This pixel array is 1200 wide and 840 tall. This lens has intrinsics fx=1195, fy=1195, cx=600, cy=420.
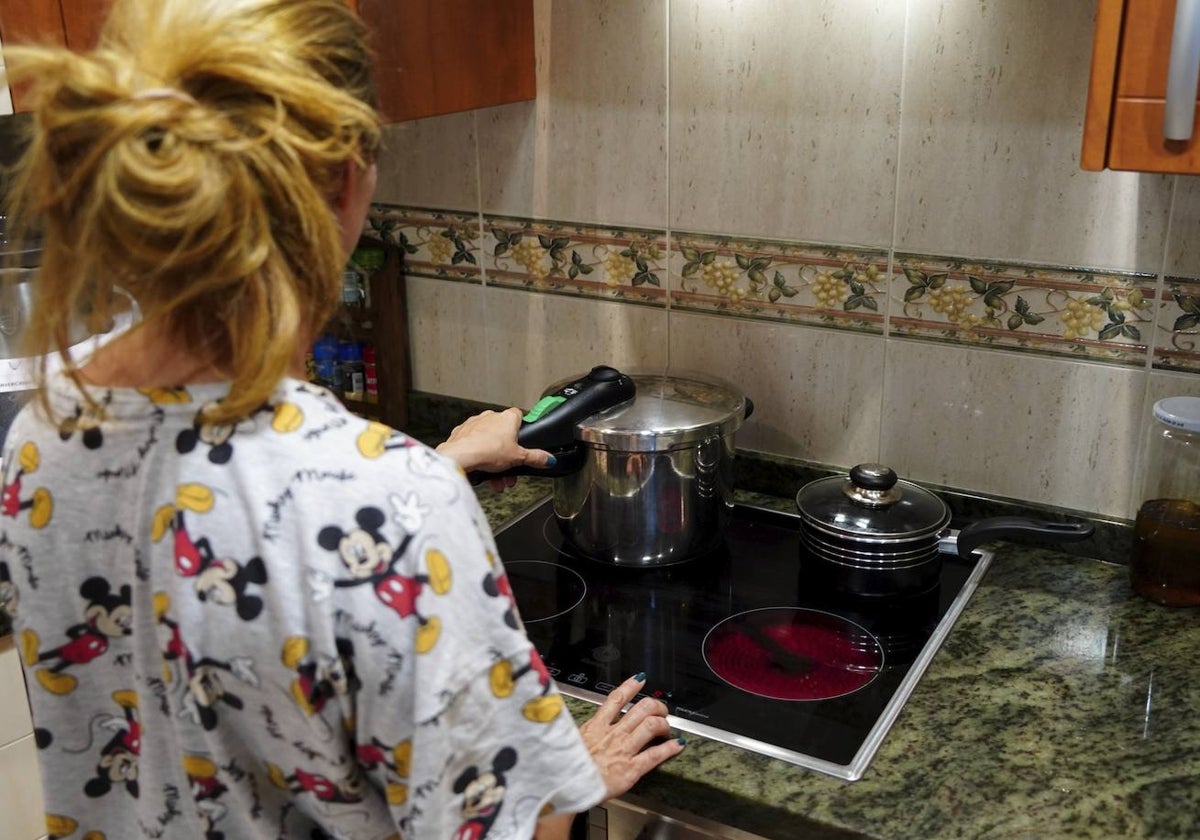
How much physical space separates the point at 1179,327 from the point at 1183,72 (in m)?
0.43

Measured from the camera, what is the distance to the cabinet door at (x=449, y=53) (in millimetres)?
1415

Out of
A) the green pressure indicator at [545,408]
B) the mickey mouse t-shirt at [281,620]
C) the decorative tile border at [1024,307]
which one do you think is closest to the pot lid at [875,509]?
the decorative tile border at [1024,307]

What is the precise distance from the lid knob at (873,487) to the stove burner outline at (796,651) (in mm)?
141

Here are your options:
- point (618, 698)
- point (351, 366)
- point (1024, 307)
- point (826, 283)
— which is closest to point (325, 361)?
point (351, 366)

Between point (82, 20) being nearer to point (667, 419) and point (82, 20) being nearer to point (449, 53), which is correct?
point (449, 53)

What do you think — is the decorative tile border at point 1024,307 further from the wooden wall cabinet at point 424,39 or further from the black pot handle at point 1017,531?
the wooden wall cabinet at point 424,39

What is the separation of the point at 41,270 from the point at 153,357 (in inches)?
3.5

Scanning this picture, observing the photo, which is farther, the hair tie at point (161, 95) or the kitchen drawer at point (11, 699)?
the kitchen drawer at point (11, 699)

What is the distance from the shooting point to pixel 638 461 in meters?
1.42

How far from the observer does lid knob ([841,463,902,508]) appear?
1403 millimetres

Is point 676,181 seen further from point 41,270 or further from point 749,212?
point 41,270

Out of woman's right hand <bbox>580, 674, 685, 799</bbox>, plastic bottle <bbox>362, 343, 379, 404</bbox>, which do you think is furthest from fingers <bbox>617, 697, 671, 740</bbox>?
plastic bottle <bbox>362, 343, 379, 404</bbox>

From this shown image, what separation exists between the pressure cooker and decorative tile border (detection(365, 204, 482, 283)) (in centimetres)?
40

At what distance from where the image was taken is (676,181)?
1.62 meters
